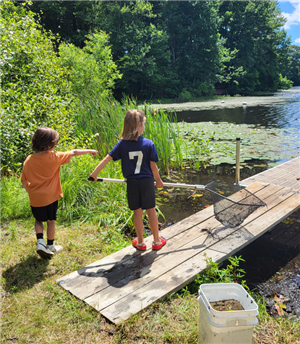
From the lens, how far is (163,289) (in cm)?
219

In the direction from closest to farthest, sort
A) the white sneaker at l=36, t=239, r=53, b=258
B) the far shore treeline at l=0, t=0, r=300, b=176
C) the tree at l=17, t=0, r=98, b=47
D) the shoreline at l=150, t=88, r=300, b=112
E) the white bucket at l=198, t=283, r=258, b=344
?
the white bucket at l=198, t=283, r=258, b=344, the white sneaker at l=36, t=239, r=53, b=258, the far shore treeline at l=0, t=0, r=300, b=176, the shoreline at l=150, t=88, r=300, b=112, the tree at l=17, t=0, r=98, b=47

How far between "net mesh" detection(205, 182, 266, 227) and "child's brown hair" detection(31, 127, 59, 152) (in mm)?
1565

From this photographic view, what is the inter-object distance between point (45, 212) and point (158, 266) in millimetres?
1153

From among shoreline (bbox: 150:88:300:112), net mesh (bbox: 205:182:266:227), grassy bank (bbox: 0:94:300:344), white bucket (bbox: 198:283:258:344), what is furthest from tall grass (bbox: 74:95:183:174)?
shoreline (bbox: 150:88:300:112)

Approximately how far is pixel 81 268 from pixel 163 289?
2.58 ft

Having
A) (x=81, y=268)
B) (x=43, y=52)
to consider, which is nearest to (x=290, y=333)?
(x=81, y=268)

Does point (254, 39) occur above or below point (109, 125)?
above

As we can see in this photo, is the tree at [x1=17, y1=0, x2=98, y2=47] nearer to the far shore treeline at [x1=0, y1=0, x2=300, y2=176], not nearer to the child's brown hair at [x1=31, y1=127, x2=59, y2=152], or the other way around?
the far shore treeline at [x1=0, y1=0, x2=300, y2=176]

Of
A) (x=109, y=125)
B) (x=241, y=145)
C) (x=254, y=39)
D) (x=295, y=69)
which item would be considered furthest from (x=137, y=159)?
(x=295, y=69)

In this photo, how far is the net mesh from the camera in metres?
2.90

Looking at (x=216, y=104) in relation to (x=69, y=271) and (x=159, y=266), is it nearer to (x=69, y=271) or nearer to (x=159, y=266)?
(x=159, y=266)

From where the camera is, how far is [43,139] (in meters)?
2.47

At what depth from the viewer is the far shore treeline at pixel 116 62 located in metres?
4.43

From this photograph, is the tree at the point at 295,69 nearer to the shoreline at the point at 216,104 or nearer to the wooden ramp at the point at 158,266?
the shoreline at the point at 216,104
